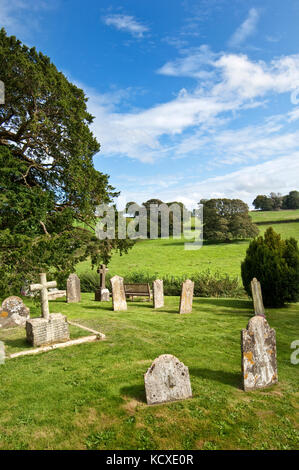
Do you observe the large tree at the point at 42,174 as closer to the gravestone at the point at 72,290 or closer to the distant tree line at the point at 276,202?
the gravestone at the point at 72,290

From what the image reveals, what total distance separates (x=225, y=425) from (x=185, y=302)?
975cm

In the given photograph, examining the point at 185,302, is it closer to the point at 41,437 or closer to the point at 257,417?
the point at 257,417

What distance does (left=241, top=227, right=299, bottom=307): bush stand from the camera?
51.1ft

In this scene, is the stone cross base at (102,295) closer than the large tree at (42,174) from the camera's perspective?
No

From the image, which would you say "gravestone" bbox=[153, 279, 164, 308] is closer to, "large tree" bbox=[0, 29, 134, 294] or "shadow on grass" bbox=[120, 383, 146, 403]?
"large tree" bbox=[0, 29, 134, 294]

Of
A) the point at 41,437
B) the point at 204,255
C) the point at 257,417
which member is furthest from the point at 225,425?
the point at 204,255

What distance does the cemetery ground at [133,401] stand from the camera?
4348mm

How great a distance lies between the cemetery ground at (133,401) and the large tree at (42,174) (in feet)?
13.3

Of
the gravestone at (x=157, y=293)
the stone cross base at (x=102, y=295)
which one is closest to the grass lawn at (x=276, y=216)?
the gravestone at (x=157, y=293)

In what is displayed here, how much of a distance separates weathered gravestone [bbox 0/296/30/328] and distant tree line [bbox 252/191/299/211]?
8916 centimetres

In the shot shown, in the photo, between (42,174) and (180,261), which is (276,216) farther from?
(42,174)

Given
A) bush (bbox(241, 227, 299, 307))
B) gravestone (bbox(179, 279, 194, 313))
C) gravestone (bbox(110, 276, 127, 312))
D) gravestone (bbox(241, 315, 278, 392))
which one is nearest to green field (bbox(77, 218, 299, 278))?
bush (bbox(241, 227, 299, 307))

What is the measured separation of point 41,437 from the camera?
439cm

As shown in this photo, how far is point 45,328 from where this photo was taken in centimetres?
878
